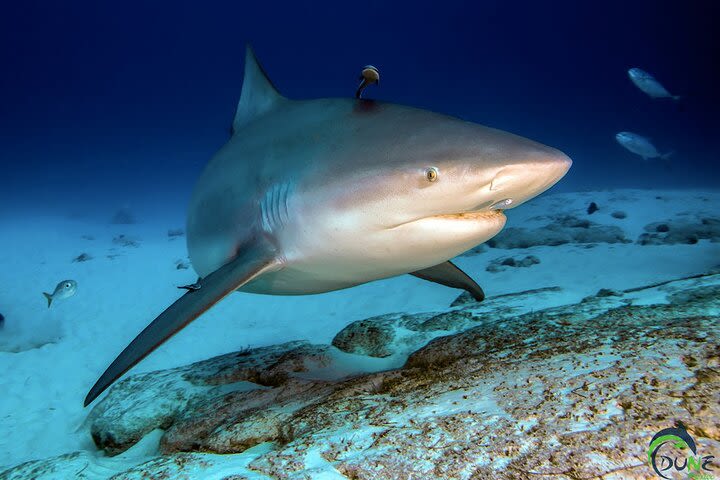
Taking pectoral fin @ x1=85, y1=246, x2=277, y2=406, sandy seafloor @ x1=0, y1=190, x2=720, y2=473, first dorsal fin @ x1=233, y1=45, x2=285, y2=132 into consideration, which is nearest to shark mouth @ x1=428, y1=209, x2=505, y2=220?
pectoral fin @ x1=85, y1=246, x2=277, y2=406

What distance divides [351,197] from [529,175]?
882 millimetres

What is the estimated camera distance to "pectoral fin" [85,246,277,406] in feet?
6.77

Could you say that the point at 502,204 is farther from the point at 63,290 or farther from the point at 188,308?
the point at 63,290

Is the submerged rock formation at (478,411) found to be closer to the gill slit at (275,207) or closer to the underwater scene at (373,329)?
the underwater scene at (373,329)

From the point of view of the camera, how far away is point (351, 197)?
2117mm

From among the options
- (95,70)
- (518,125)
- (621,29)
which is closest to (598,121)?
(518,125)

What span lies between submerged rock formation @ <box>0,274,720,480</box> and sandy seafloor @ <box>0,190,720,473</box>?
0.97m

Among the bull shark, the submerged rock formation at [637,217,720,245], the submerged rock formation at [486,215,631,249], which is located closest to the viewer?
the bull shark

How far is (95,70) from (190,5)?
30023 mm

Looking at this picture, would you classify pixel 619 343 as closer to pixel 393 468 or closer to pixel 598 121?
pixel 393 468

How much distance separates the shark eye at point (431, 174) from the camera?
1.84 m

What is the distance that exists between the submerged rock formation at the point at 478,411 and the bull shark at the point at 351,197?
0.68 metres

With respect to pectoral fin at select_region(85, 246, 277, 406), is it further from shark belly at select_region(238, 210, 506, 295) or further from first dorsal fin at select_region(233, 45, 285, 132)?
first dorsal fin at select_region(233, 45, 285, 132)

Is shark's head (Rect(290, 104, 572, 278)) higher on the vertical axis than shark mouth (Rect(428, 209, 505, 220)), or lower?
higher
